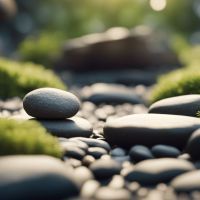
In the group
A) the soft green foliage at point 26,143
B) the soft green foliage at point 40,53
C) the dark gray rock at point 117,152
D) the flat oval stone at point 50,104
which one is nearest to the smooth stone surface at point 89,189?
the soft green foliage at point 26,143

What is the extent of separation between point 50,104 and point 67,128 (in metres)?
0.29

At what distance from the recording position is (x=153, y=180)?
3.45 metres

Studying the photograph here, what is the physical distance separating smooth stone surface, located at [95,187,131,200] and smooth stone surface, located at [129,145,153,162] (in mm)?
721

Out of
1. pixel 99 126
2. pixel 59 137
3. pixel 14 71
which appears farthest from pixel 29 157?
pixel 14 71

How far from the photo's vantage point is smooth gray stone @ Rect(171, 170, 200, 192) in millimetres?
3223

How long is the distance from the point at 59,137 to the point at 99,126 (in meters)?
1.18

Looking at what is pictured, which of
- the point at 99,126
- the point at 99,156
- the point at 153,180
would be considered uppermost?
the point at 99,126

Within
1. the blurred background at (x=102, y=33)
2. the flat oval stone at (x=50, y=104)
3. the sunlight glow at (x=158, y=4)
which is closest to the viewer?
the flat oval stone at (x=50, y=104)

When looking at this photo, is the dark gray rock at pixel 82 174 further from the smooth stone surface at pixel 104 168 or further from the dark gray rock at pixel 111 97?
the dark gray rock at pixel 111 97

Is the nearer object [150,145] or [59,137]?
[150,145]

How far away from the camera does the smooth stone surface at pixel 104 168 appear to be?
11.9 feet

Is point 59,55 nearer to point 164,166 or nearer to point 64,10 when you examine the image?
point 64,10

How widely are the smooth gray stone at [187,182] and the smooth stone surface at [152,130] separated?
87 centimetres

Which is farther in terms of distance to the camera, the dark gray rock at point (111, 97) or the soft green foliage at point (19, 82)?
the dark gray rock at point (111, 97)
